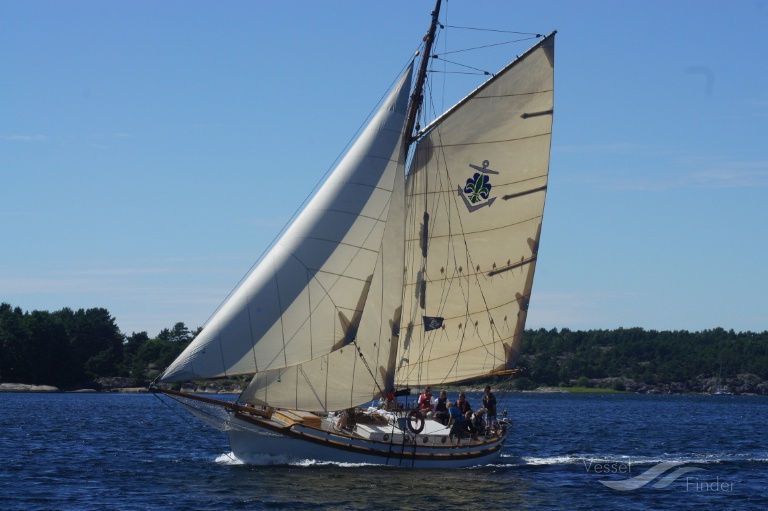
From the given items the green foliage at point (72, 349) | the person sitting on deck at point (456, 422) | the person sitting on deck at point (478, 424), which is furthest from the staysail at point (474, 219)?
the green foliage at point (72, 349)

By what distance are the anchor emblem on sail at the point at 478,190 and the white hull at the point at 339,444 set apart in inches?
379

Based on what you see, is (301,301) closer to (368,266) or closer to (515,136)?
(368,266)

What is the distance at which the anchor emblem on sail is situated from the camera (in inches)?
1786

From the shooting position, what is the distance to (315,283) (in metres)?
39.1

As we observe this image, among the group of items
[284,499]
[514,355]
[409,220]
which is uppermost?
[409,220]

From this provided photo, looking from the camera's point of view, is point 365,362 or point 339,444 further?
point 365,362

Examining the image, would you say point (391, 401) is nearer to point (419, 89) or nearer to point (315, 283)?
point (315, 283)

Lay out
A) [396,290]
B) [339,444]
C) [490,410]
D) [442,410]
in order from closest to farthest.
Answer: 1. [339,444]
2. [396,290]
3. [442,410]
4. [490,410]

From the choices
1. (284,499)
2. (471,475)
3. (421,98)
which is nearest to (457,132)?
(421,98)

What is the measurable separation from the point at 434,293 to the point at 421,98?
26.2ft

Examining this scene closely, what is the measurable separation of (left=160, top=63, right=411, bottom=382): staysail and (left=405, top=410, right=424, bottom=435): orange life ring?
13.4 feet

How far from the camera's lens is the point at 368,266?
133ft

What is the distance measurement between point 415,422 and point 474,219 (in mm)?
9154

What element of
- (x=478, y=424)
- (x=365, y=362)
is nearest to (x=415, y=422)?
(x=365, y=362)
